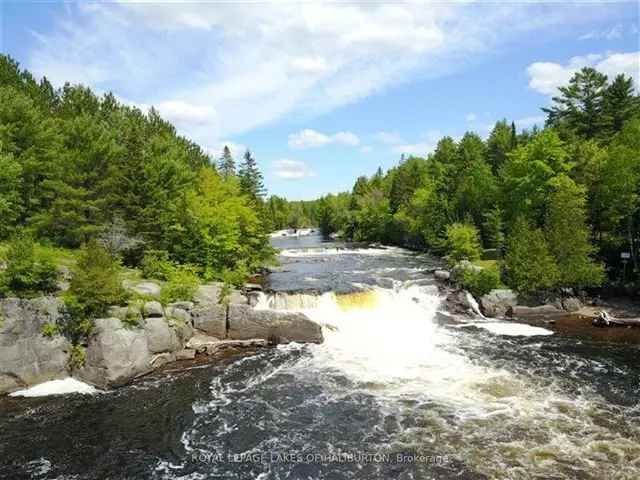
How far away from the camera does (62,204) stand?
28391 millimetres

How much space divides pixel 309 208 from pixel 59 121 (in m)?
145

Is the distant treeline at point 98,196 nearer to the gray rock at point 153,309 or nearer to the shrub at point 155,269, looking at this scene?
the shrub at point 155,269

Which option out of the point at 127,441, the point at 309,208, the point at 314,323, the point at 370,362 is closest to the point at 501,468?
the point at 370,362

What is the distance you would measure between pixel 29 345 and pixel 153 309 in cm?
539

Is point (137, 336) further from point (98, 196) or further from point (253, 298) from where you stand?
point (98, 196)

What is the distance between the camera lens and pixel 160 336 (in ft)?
74.7

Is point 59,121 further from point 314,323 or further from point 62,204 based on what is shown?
point 314,323

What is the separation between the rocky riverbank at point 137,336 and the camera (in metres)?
19.6

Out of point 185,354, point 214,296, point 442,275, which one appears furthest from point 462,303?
point 185,354

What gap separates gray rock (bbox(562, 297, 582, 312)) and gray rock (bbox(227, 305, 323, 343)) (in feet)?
56.2

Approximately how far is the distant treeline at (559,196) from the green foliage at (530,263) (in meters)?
0.06

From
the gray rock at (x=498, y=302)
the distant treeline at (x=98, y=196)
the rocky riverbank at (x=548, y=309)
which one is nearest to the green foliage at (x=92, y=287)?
the distant treeline at (x=98, y=196)

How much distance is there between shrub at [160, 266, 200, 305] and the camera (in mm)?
25577

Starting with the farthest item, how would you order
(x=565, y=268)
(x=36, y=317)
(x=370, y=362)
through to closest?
(x=565, y=268), (x=370, y=362), (x=36, y=317)
